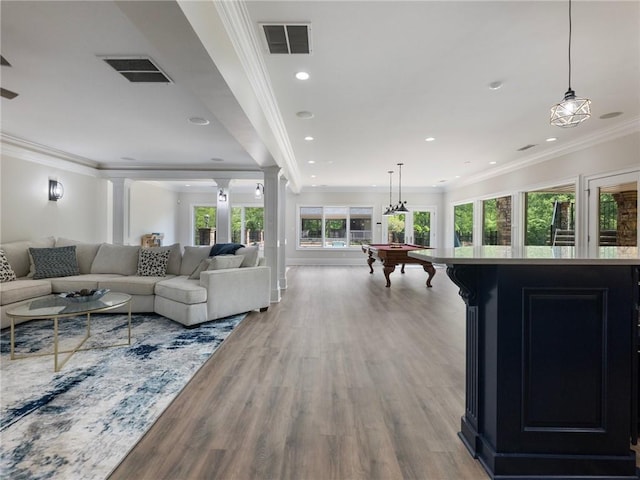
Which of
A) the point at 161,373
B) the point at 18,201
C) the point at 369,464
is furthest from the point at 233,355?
the point at 18,201

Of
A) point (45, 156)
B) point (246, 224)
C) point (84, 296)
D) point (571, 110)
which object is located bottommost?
point (84, 296)

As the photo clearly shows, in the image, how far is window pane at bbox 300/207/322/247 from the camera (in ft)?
35.0

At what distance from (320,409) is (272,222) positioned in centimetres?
362

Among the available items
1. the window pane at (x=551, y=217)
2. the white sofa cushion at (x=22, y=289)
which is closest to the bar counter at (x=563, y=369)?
the white sofa cushion at (x=22, y=289)

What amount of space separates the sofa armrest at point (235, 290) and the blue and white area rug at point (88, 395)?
0.37 m

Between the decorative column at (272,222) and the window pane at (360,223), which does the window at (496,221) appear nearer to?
the window pane at (360,223)

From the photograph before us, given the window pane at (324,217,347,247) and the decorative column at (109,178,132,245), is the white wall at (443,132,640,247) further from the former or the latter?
the decorative column at (109,178,132,245)

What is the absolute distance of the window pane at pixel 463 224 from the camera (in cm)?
891

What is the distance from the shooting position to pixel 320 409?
6.86ft

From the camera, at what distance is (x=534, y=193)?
6.46m

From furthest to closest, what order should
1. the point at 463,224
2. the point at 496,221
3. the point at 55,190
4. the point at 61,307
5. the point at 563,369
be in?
the point at 463,224 < the point at 496,221 < the point at 55,190 < the point at 61,307 < the point at 563,369

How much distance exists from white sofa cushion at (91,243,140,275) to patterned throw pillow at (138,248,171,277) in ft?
0.52

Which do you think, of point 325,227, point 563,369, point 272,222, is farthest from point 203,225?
point 563,369

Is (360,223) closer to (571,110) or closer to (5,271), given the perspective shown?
(571,110)
